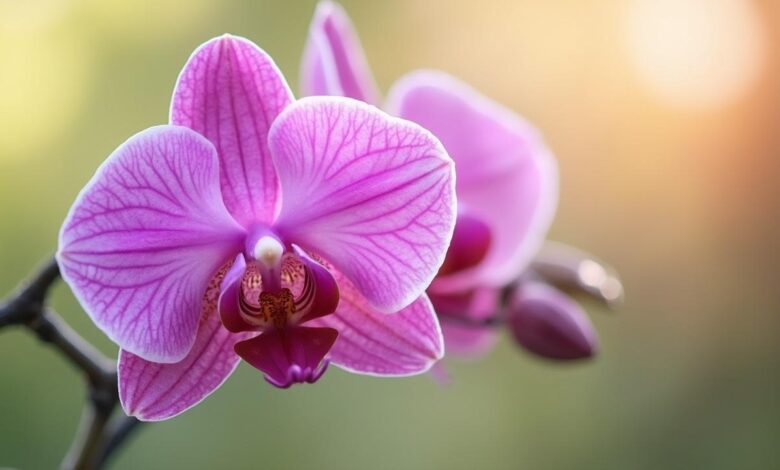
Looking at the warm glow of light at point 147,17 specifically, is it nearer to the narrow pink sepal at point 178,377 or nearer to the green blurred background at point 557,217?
the green blurred background at point 557,217

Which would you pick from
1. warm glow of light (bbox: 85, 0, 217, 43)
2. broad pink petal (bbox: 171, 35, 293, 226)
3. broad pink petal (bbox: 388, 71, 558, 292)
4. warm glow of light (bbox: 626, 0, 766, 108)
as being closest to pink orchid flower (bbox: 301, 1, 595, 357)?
broad pink petal (bbox: 388, 71, 558, 292)

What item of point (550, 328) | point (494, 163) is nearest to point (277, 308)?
point (550, 328)

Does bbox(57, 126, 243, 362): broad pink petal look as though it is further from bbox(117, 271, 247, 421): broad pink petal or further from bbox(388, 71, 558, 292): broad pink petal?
bbox(388, 71, 558, 292): broad pink petal

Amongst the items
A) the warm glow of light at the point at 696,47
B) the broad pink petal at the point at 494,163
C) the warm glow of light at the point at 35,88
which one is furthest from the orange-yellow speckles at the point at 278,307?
the warm glow of light at the point at 696,47

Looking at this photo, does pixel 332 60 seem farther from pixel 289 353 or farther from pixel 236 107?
pixel 289 353

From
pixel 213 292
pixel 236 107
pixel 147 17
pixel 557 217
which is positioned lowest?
pixel 557 217

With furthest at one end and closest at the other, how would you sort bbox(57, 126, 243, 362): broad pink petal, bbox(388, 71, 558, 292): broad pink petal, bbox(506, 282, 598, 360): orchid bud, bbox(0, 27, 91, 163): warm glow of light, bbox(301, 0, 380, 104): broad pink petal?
bbox(0, 27, 91, 163): warm glow of light
bbox(388, 71, 558, 292): broad pink petal
bbox(506, 282, 598, 360): orchid bud
bbox(301, 0, 380, 104): broad pink petal
bbox(57, 126, 243, 362): broad pink petal

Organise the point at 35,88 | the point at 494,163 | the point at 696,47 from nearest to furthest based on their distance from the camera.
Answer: the point at 494,163
the point at 35,88
the point at 696,47
